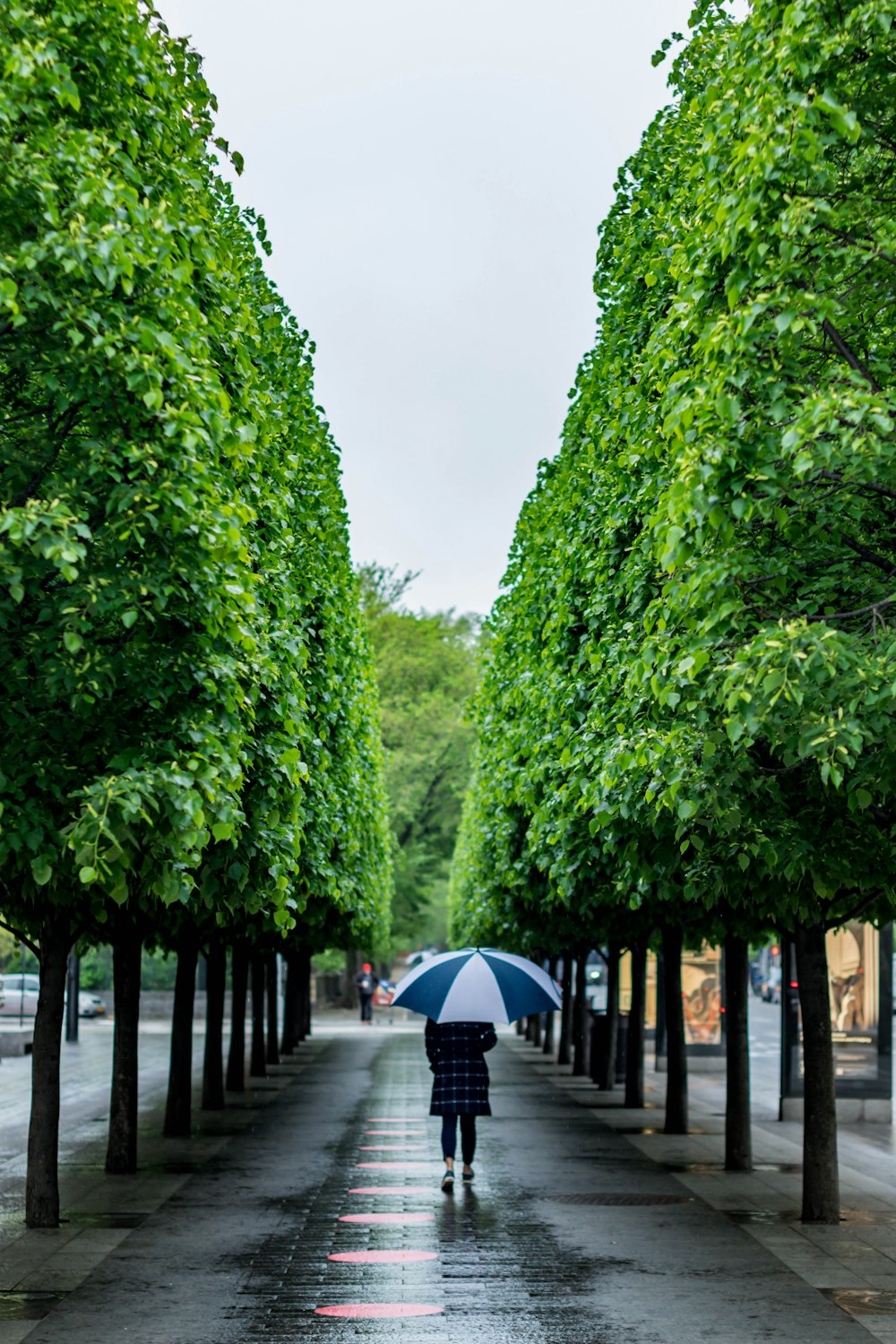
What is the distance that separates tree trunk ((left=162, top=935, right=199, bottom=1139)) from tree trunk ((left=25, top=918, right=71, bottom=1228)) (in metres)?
6.61

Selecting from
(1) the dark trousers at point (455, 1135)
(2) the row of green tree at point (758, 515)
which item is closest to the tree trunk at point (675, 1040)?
(1) the dark trousers at point (455, 1135)

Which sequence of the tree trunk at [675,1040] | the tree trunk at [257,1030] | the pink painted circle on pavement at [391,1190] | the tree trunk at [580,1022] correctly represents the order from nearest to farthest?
the pink painted circle on pavement at [391,1190] < the tree trunk at [675,1040] < the tree trunk at [257,1030] < the tree trunk at [580,1022]

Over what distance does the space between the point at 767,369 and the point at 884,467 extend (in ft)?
2.75

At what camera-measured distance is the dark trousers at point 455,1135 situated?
15508mm

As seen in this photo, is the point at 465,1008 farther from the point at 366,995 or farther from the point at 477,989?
Result: the point at 366,995

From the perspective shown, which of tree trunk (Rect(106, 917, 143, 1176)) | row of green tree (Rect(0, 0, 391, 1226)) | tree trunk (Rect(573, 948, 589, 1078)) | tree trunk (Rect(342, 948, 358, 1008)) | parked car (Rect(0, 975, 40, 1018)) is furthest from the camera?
tree trunk (Rect(342, 948, 358, 1008))

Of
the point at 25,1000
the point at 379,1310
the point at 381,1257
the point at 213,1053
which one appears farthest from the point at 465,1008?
the point at 25,1000

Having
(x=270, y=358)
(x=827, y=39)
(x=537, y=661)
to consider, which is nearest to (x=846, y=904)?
(x=537, y=661)

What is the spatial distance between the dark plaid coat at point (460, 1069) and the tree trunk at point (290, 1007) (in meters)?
23.4

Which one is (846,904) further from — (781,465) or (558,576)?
(781,465)

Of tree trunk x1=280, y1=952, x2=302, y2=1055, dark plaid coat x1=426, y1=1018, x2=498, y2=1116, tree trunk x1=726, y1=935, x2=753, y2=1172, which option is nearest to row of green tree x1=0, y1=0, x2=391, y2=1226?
dark plaid coat x1=426, y1=1018, x2=498, y2=1116

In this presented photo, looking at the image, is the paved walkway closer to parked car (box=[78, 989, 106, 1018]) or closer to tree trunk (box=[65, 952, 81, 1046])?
tree trunk (box=[65, 952, 81, 1046])

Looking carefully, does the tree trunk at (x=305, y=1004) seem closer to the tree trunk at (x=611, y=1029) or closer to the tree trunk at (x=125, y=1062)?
the tree trunk at (x=611, y=1029)

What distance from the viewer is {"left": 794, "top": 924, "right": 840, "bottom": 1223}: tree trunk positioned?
13.4m
